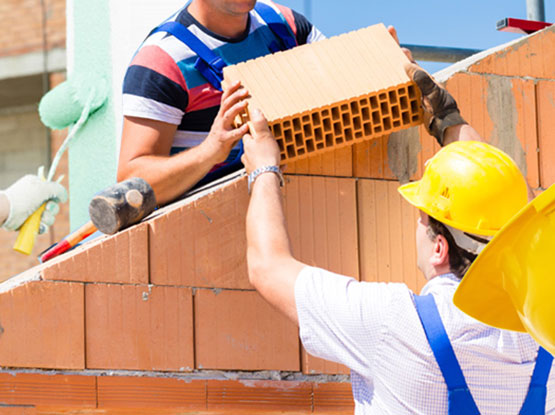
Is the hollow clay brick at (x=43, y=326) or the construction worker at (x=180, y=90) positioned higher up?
the construction worker at (x=180, y=90)

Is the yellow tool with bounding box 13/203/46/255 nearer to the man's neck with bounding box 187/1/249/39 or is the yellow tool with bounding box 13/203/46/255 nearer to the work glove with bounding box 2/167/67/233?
the work glove with bounding box 2/167/67/233

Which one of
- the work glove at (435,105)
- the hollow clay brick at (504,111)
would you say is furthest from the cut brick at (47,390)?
the hollow clay brick at (504,111)

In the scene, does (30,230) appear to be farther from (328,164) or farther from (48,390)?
(328,164)

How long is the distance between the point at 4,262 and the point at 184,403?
38.7 feet

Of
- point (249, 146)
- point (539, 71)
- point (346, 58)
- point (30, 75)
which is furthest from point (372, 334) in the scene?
point (30, 75)

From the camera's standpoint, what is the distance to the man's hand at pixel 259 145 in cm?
254

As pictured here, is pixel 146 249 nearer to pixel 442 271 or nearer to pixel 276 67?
pixel 276 67

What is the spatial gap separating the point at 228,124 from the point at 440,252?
35.4 inches

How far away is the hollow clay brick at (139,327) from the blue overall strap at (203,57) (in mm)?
938

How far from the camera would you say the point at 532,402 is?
6.54 feet

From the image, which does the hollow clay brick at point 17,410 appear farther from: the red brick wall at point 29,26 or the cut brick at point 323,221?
the red brick wall at point 29,26

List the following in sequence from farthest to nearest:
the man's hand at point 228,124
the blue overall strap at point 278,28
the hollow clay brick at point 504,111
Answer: the blue overall strap at point 278,28
the hollow clay brick at point 504,111
the man's hand at point 228,124

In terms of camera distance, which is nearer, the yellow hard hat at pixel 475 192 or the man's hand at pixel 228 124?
the yellow hard hat at pixel 475 192

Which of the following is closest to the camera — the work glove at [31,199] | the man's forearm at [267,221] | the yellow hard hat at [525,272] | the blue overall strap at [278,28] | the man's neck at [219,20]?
the yellow hard hat at [525,272]
